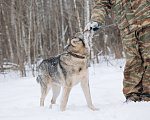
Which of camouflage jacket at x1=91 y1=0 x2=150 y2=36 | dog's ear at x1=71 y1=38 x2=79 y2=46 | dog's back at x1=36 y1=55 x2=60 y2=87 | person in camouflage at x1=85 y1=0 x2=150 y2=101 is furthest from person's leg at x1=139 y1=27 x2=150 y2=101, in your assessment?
dog's back at x1=36 y1=55 x2=60 y2=87

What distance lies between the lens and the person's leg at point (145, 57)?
2088 mm

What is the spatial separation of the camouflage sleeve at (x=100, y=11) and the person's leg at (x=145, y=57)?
66 cm

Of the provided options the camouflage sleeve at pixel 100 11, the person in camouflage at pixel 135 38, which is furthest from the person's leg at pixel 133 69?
the camouflage sleeve at pixel 100 11

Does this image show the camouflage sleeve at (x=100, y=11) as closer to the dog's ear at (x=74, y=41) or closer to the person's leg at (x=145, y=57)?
the dog's ear at (x=74, y=41)

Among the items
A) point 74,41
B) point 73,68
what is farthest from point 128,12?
point 73,68

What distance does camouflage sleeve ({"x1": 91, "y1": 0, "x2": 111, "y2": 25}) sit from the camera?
7.74ft

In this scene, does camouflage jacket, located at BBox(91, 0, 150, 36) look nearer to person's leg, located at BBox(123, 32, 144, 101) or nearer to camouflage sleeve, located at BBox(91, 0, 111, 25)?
camouflage sleeve, located at BBox(91, 0, 111, 25)

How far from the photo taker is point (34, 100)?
3709 mm

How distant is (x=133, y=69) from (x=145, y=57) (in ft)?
0.85

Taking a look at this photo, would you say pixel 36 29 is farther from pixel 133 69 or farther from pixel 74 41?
pixel 133 69

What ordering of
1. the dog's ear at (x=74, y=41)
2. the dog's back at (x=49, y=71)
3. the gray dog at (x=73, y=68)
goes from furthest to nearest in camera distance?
1. the dog's back at (x=49, y=71)
2. the dog's ear at (x=74, y=41)
3. the gray dog at (x=73, y=68)

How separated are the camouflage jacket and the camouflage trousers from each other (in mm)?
109

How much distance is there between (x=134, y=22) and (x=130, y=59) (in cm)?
56

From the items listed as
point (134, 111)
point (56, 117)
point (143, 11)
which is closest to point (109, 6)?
point (143, 11)
